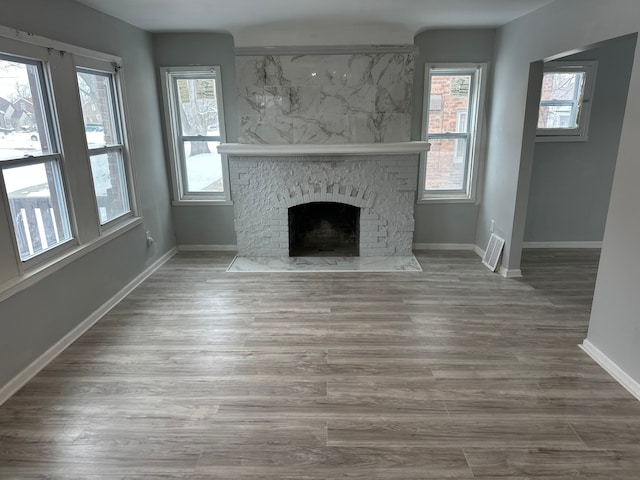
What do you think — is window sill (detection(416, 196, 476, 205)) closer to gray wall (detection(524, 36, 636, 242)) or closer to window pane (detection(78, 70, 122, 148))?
gray wall (detection(524, 36, 636, 242))

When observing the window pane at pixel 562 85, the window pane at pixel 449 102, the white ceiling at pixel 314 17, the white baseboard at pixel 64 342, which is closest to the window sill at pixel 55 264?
the white baseboard at pixel 64 342

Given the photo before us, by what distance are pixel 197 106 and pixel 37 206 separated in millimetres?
2535

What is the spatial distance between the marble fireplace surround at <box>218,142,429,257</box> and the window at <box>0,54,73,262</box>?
1898mm

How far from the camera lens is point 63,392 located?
8.58 feet

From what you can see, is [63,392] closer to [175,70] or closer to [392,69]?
[175,70]

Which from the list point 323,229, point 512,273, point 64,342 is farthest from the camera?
point 323,229

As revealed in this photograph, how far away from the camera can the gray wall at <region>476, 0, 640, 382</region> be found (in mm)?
2543

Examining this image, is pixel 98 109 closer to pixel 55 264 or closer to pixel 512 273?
pixel 55 264

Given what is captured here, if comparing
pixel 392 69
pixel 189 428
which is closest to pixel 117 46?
pixel 392 69

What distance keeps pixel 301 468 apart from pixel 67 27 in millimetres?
3484

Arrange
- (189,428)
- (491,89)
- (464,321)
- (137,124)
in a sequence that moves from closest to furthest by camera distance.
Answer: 1. (189,428)
2. (464,321)
3. (137,124)
4. (491,89)

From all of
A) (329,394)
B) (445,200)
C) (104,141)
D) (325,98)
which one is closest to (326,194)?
(325,98)

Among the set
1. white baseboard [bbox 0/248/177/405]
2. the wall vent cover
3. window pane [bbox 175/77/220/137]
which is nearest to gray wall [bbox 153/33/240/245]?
window pane [bbox 175/77/220/137]

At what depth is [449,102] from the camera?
5.03 meters
